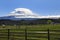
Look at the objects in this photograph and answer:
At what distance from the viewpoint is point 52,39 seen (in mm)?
16562

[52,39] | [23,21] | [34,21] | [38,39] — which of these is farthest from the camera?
[34,21]

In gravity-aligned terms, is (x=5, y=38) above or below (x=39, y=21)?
above

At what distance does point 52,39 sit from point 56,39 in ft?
1.23

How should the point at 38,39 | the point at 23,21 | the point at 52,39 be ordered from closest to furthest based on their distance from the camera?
the point at 52,39
the point at 38,39
the point at 23,21

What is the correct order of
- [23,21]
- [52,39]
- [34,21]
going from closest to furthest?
1. [52,39]
2. [23,21]
3. [34,21]

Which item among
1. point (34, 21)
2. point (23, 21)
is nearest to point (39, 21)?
point (34, 21)

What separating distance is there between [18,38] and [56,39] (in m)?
4.30

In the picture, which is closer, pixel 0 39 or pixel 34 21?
pixel 0 39

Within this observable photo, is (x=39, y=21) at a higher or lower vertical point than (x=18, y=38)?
lower

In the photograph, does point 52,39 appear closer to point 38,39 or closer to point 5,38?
point 38,39

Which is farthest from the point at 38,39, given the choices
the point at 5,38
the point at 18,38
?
the point at 5,38

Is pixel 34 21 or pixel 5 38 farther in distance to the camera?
pixel 34 21

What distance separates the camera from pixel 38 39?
18.6 meters

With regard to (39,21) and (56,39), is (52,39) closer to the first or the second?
(56,39)
